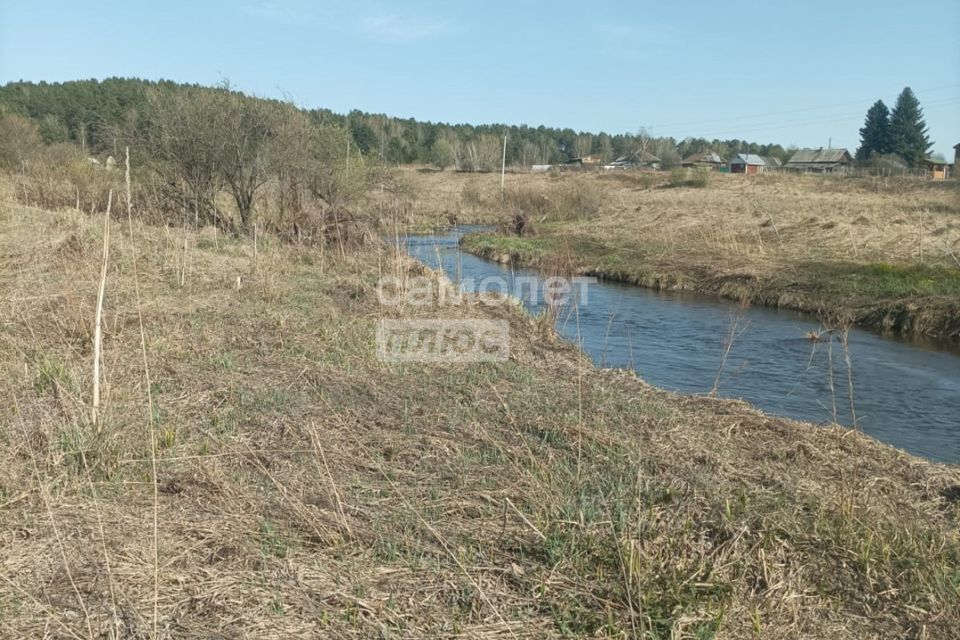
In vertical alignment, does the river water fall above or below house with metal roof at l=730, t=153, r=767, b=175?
below

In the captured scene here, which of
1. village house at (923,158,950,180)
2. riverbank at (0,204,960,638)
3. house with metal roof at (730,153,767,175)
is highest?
house with metal roof at (730,153,767,175)

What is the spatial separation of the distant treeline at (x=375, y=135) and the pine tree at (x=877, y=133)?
57.9 feet

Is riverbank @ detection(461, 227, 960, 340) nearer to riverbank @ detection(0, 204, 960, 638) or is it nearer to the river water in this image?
the river water

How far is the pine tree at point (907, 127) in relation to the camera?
67000 millimetres

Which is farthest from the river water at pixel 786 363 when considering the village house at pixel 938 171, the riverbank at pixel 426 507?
the village house at pixel 938 171

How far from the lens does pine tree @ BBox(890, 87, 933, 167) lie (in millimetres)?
67000

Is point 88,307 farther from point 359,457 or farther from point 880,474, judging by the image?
point 880,474

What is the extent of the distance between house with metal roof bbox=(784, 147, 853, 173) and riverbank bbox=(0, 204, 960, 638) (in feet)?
228

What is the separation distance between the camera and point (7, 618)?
9.93 feet

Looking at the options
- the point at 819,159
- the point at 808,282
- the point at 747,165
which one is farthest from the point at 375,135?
the point at 808,282

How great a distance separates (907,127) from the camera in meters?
Answer: 67.2

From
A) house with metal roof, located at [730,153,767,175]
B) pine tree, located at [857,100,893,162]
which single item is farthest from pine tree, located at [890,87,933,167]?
house with metal roof, located at [730,153,767,175]

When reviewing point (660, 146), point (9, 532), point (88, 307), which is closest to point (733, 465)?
point (9, 532)

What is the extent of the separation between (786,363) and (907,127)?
69092mm
